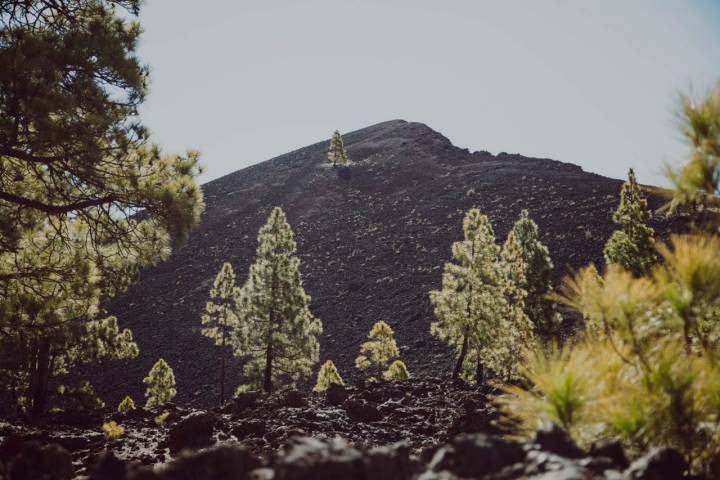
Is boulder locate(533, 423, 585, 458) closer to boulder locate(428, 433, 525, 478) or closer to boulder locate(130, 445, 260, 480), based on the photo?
boulder locate(428, 433, 525, 478)

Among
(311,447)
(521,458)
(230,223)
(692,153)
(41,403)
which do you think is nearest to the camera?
(311,447)

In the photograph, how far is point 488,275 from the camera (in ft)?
Answer: 76.6

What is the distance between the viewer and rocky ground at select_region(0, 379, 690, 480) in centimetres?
277

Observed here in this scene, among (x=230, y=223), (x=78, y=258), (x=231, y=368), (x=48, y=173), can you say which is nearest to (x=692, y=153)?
(x=78, y=258)

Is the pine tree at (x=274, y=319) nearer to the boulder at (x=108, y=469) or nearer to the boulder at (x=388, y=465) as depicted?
the boulder at (x=108, y=469)

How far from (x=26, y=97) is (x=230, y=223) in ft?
206

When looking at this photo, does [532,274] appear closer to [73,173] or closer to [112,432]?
[112,432]

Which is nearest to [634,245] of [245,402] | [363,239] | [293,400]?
[293,400]

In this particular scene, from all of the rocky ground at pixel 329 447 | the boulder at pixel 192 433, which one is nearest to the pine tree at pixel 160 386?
the rocky ground at pixel 329 447

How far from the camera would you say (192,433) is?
9.58m

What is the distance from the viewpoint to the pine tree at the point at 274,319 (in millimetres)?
22828

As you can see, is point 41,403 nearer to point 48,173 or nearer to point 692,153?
point 48,173

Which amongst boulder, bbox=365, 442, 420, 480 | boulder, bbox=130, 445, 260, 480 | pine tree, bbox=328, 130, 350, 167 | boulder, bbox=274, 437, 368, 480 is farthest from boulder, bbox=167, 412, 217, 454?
pine tree, bbox=328, 130, 350, 167

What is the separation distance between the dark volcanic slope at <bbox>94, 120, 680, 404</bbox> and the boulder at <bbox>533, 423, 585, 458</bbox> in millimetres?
28218
